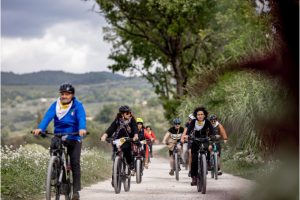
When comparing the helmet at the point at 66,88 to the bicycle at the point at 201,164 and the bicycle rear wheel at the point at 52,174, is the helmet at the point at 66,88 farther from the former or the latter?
the bicycle at the point at 201,164

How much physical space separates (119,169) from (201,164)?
5.52ft

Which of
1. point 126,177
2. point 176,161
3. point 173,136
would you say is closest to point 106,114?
point 173,136

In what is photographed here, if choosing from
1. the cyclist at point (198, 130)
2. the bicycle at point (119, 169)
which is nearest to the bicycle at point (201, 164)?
the cyclist at point (198, 130)

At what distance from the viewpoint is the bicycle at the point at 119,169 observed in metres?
12.4

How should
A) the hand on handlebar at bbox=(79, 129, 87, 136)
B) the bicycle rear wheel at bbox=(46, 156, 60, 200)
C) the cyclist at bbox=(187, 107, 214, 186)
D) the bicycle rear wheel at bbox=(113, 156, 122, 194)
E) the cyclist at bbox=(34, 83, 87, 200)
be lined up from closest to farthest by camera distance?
the bicycle rear wheel at bbox=(46, 156, 60, 200)
the hand on handlebar at bbox=(79, 129, 87, 136)
the cyclist at bbox=(34, 83, 87, 200)
the bicycle rear wheel at bbox=(113, 156, 122, 194)
the cyclist at bbox=(187, 107, 214, 186)

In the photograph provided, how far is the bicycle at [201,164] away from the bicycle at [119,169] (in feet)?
4.84

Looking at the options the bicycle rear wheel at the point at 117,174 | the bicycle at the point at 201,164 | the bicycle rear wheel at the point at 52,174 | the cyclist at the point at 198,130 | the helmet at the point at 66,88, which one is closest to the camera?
the bicycle rear wheel at the point at 52,174

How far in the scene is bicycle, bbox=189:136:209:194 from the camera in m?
12.2

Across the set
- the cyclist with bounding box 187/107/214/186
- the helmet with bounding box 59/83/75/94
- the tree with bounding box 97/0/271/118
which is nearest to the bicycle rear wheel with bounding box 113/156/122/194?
the cyclist with bounding box 187/107/214/186

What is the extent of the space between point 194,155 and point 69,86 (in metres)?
5.14

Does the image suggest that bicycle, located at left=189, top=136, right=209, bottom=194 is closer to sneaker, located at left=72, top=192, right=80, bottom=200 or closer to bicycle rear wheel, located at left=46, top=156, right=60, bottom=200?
sneaker, located at left=72, top=192, right=80, bottom=200

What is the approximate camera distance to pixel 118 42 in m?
45.0

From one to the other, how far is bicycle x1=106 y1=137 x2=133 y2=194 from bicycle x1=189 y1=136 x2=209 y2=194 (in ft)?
4.84

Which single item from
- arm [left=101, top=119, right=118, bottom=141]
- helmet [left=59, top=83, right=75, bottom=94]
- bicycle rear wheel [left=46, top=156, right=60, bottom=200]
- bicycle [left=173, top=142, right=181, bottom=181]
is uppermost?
helmet [left=59, top=83, right=75, bottom=94]
